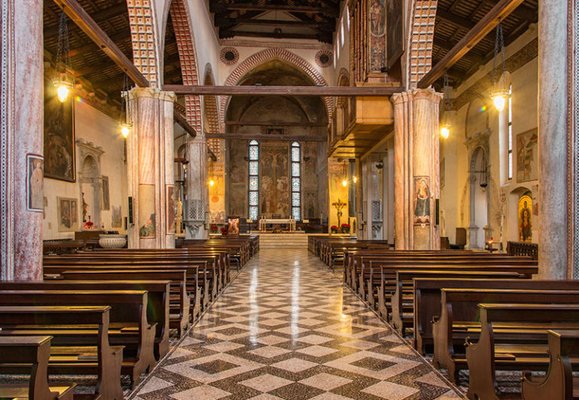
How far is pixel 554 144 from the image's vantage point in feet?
20.0

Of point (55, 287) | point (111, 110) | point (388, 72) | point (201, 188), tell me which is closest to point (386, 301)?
point (55, 287)

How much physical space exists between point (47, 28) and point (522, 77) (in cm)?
1491

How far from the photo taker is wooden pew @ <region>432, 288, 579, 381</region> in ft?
13.8

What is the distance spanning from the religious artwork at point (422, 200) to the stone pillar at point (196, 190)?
35.3ft

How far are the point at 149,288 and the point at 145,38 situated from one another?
9.55m

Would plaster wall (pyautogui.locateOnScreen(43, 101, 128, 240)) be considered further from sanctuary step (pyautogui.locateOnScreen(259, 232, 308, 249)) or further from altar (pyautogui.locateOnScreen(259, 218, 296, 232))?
altar (pyautogui.locateOnScreen(259, 218, 296, 232))

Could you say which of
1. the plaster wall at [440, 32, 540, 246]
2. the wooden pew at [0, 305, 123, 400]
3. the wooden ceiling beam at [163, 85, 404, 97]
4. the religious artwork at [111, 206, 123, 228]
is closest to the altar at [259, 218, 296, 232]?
the religious artwork at [111, 206, 123, 228]

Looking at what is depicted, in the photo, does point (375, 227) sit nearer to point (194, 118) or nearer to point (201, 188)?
point (201, 188)

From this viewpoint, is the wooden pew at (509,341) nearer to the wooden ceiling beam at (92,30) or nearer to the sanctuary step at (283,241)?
the wooden ceiling beam at (92,30)

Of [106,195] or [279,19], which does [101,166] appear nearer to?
Answer: [106,195]

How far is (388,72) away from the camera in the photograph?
14.8 metres

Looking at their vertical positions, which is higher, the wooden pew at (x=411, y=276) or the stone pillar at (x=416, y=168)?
the stone pillar at (x=416, y=168)

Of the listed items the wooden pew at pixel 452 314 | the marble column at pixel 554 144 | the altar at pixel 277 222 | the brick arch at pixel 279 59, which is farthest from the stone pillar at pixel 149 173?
the altar at pixel 277 222

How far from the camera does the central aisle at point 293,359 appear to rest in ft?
14.0
